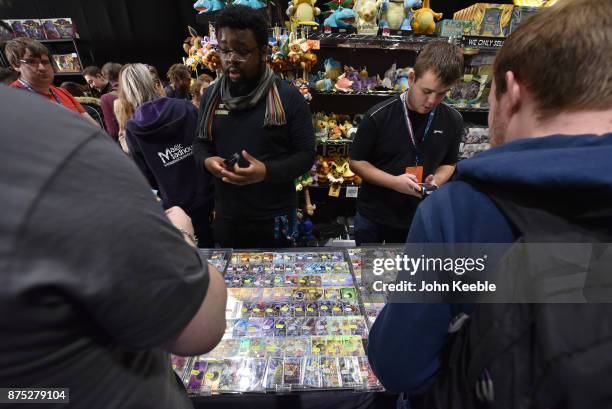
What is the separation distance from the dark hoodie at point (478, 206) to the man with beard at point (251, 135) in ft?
3.33

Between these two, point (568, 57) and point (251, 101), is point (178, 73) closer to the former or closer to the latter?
point (251, 101)

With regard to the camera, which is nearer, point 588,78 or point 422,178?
point 588,78

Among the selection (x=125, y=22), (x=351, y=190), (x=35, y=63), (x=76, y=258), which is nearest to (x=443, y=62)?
(x=351, y=190)

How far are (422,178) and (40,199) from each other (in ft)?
6.00

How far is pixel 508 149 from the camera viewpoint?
472 mm

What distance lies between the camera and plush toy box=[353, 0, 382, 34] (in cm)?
221

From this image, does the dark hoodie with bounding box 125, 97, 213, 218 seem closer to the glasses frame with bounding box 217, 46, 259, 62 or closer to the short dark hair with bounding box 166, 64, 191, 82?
the glasses frame with bounding box 217, 46, 259, 62

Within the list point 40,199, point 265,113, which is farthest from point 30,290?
point 265,113

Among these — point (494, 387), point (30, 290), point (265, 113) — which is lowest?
point (494, 387)

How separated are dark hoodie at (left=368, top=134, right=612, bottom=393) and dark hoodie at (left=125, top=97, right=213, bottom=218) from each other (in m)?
1.77

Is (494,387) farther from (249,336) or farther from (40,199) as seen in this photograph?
(249,336)

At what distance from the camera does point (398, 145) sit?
1788 millimetres

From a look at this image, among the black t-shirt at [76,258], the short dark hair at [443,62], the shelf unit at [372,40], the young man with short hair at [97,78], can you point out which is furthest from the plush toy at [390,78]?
the young man with short hair at [97,78]

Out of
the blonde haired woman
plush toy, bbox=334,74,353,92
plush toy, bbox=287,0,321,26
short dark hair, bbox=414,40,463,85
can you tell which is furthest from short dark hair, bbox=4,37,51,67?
short dark hair, bbox=414,40,463,85
